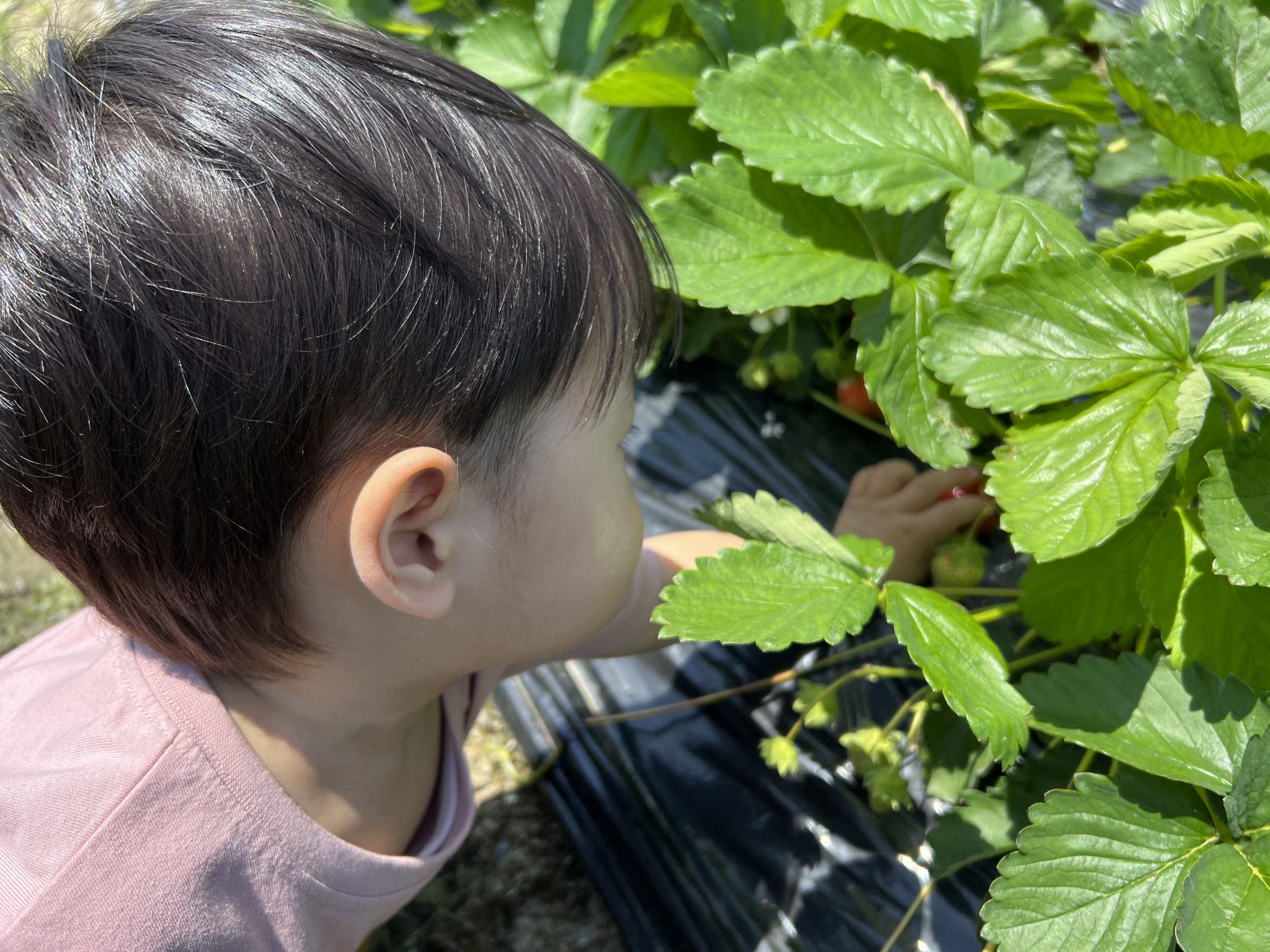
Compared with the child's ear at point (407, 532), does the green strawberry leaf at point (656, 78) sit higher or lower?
higher

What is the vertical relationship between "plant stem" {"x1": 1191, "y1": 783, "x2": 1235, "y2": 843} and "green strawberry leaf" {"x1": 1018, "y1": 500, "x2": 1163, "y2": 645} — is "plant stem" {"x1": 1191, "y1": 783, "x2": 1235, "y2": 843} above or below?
below

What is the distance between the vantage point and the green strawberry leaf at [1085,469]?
2.45 ft

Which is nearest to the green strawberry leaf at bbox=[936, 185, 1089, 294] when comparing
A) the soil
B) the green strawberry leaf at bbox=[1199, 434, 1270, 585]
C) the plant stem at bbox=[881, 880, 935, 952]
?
the green strawberry leaf at bbox=[1199, 434, 1270, 585]

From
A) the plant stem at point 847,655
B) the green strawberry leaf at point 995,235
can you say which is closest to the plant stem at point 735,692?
the plant stem at point 847,655

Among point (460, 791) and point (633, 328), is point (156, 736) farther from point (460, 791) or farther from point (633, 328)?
point (633, 328)

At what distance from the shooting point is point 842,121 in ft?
3.21

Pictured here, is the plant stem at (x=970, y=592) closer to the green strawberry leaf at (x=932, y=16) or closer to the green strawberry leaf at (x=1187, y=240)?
the green strawberry leaf at (x=1187, y=240)

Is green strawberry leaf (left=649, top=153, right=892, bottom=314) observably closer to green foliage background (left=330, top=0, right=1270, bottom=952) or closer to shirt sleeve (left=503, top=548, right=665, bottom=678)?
green foliage background (left=330, top=0, right=1270, bottom=952)

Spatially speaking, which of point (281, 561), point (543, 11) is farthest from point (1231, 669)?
point (543, 11)

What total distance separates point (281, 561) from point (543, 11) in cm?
100

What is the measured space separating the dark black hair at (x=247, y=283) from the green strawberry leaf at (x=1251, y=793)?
0.59 m

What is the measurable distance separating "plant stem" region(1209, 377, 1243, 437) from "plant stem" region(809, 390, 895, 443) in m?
0.49

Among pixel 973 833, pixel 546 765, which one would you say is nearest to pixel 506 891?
pixel 546 765

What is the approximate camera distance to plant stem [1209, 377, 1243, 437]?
2.83 ft
